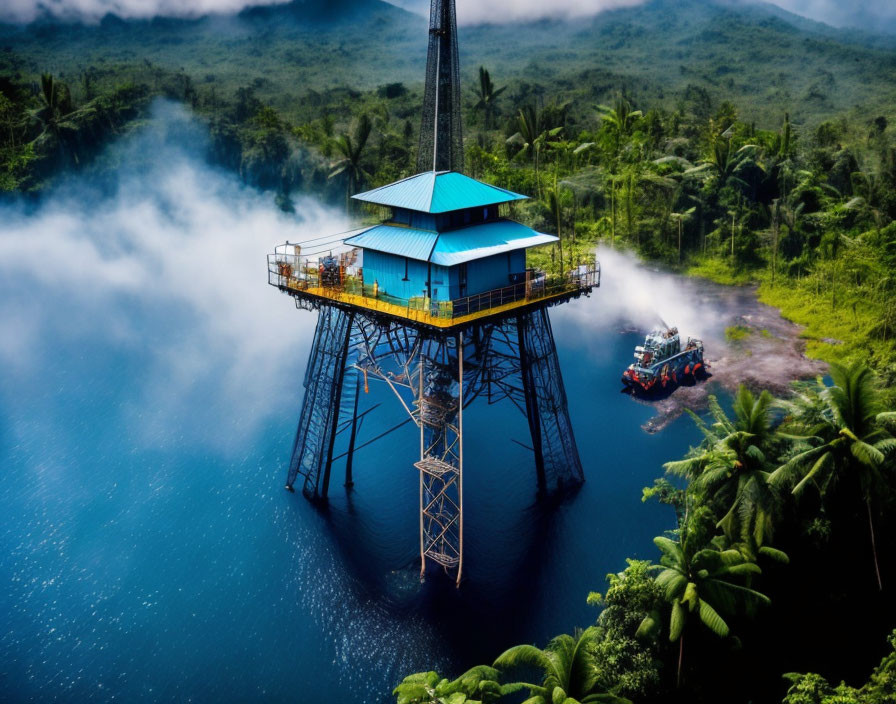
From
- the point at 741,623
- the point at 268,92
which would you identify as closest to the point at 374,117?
the point at 268,92

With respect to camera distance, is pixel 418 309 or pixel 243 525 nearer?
pixel 418 309

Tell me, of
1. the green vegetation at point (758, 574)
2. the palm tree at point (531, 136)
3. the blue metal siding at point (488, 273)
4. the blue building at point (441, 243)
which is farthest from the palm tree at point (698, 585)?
the palm tree at point (531, 136)

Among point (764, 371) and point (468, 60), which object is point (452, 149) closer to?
point (764, 371)

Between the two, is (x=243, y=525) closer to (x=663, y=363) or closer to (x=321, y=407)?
(x=321, y=407)


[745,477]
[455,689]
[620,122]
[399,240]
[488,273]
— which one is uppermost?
[399,240]

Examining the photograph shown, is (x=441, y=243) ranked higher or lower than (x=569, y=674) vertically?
higher

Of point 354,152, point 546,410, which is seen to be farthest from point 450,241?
point 354,152

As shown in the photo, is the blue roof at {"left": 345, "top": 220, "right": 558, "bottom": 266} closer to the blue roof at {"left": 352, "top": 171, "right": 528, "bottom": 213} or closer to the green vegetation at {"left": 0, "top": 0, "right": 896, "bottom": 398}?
the blue roof at {"left": 352, "top": 171, "right": 528, "bottom": 213}

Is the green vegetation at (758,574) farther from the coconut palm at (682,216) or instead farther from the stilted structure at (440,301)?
the coconut palm at (682,216)
